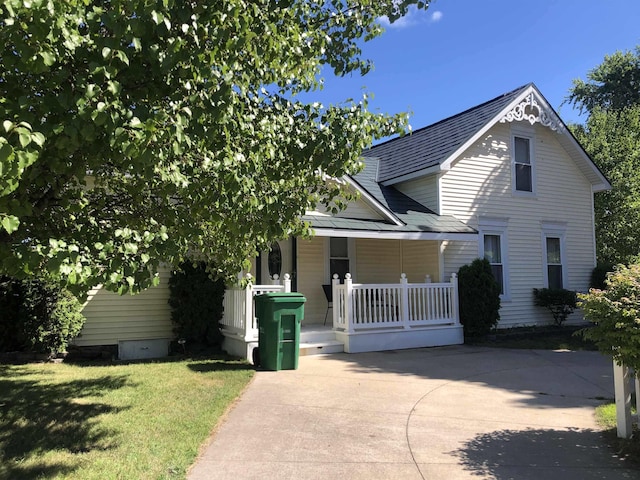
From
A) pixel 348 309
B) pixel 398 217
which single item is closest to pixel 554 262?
pixel 398 217

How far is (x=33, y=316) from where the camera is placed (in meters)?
9.16

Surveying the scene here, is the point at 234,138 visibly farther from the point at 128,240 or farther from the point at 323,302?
the point at 323,302

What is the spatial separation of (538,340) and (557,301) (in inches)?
87.4

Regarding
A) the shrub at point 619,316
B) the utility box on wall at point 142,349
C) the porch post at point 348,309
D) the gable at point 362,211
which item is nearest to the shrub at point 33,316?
the utility box on wall at point 142,349

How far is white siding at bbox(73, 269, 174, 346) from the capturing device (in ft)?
34.4

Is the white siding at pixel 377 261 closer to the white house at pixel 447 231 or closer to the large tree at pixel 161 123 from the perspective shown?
the white house at pixel 447 231

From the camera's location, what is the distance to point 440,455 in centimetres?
475

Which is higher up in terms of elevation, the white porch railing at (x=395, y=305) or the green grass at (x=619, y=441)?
the white porch railing at (x=395, y=305)

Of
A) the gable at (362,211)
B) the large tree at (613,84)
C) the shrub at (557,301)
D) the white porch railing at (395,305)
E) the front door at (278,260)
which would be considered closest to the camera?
the white porch railing at (395,305)

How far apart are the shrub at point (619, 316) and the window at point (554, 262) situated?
11.1m

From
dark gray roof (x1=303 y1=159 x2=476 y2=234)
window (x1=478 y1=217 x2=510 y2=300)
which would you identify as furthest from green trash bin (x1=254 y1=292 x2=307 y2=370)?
window (x1=478 y1=217 x2=510 y2=300)

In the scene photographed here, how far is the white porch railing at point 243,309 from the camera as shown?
9773 mm

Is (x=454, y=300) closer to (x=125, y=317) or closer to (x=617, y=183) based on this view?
(x=125, y=317)

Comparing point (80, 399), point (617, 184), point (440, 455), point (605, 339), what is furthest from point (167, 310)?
point (617, 184)
